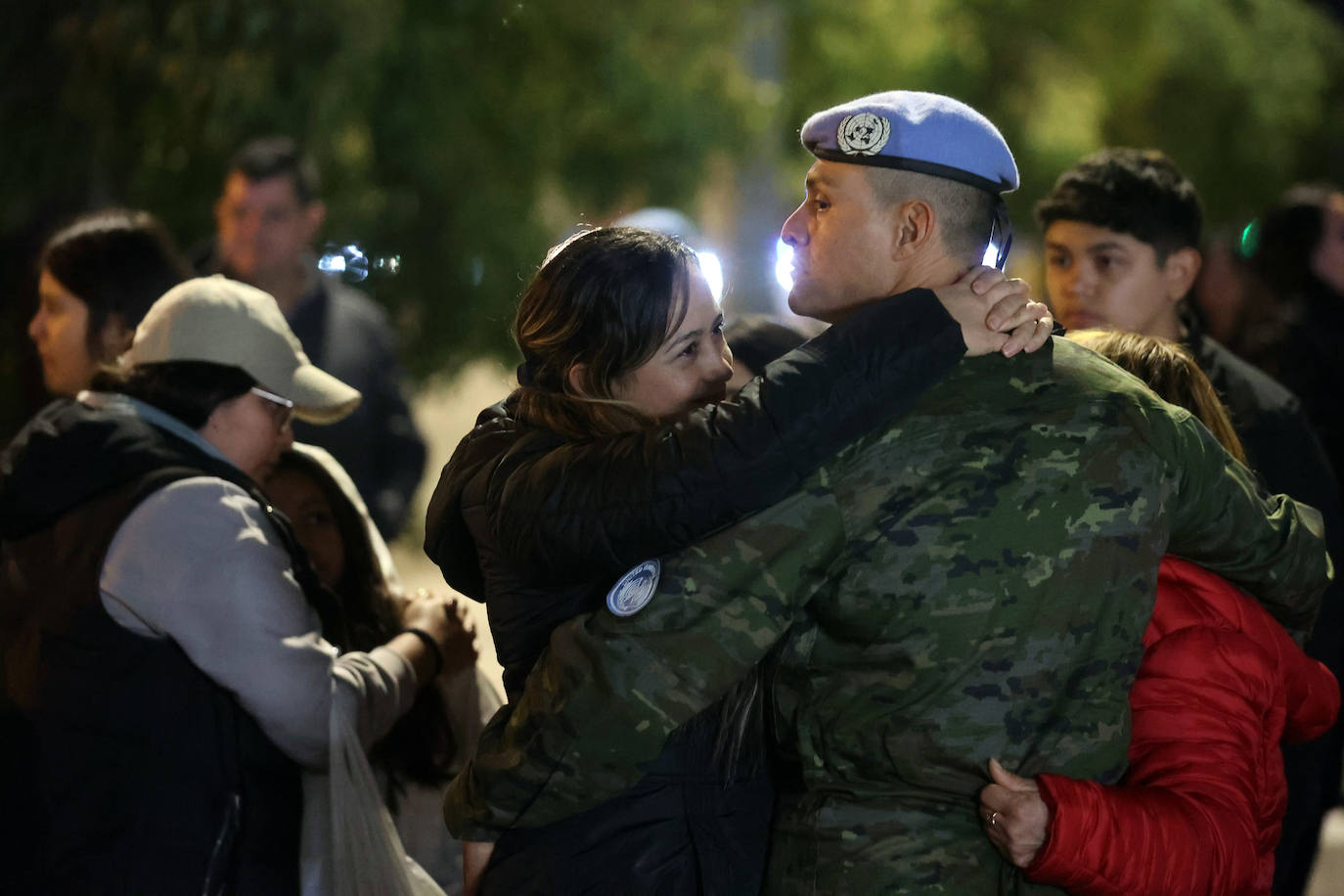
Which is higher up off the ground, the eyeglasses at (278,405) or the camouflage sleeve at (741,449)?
the camouflage sleeve at (741,449)

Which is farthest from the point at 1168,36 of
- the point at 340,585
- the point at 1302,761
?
the point at 340,585

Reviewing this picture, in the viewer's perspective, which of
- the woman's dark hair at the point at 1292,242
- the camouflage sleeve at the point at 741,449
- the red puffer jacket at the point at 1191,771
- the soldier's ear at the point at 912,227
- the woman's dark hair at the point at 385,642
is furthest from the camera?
the woman's dark hair at the point at 1292,242

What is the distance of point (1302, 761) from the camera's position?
3590 millimetres

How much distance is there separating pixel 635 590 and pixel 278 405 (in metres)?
1.22

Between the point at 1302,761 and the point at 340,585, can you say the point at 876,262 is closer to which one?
the point at 340,585

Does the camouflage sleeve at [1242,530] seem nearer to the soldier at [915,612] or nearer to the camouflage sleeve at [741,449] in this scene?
the soldier at [915,612]

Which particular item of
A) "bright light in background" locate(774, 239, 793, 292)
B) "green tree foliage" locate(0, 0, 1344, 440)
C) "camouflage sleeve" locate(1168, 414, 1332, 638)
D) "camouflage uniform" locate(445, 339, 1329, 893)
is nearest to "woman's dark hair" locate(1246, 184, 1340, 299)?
"green tree foliage" locate(0, 0, 1344, 440)

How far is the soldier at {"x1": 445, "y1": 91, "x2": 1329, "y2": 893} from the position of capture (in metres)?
2.04

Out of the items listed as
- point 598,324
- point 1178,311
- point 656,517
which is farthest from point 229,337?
point 1178,311

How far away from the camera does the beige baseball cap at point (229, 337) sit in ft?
9.55

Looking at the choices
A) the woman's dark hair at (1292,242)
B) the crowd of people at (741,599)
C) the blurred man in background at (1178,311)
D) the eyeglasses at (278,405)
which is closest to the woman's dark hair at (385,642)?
the crowd of people at (741,599)

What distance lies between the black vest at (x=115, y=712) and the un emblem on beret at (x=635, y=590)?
0.98 m

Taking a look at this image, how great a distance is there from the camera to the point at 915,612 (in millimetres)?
2051

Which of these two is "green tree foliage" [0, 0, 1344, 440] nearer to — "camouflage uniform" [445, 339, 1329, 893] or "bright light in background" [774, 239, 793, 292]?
"bright light in background" [774, 239, 793, 292]
